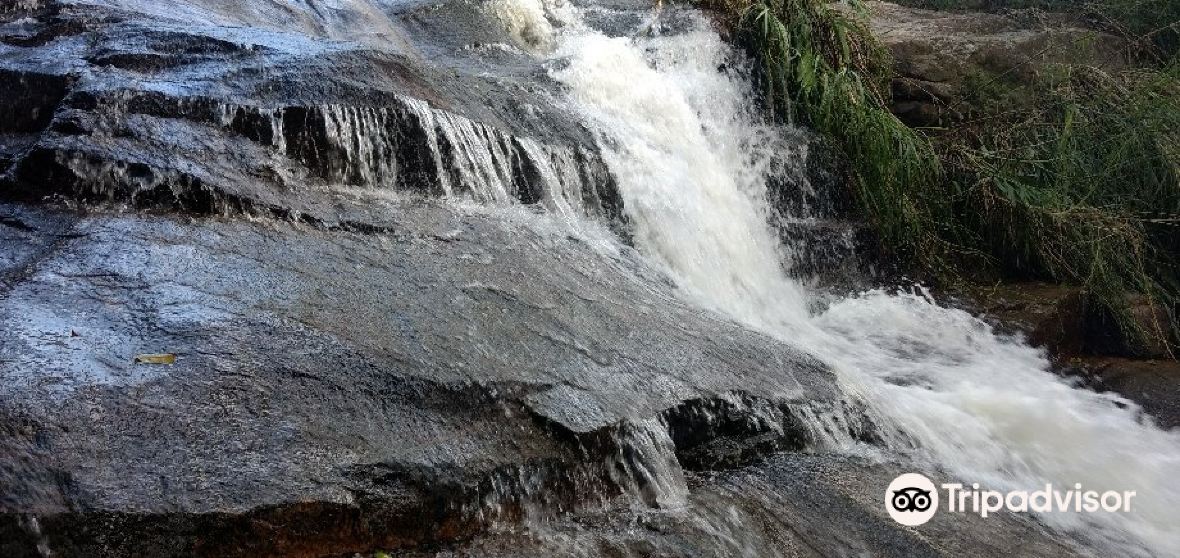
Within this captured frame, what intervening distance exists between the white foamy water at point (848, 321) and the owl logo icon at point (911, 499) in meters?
0.22

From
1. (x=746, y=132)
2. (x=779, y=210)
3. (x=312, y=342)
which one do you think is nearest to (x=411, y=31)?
(x=746, y=132)

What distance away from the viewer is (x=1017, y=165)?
612cm

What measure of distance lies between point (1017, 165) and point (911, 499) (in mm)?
3989

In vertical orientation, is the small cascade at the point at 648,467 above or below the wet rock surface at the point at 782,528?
above

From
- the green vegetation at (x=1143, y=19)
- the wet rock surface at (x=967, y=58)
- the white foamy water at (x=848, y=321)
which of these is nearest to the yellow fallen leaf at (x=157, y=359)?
the white foamy water at (x=848, y=321)

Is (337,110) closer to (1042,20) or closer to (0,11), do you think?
(0,11)

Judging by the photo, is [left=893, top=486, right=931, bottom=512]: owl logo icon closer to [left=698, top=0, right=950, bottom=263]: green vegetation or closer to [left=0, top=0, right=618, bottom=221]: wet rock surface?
[left=0, top=0, right=618, bottom=221]: wet rock surface

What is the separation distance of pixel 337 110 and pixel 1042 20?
21.0ft

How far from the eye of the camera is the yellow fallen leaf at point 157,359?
2.31 metres

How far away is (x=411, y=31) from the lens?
699 centimetres

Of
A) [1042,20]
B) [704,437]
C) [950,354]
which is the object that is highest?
A: [1042,20]

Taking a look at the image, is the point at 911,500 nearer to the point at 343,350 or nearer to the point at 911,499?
the point at 911,499

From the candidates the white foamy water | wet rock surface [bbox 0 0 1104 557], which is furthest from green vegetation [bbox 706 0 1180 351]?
wet rock surface [bbox 0 0 1104 557]

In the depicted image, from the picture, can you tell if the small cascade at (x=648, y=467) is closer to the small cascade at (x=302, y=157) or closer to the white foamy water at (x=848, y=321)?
the white foamy water at (x=848, y=321)
